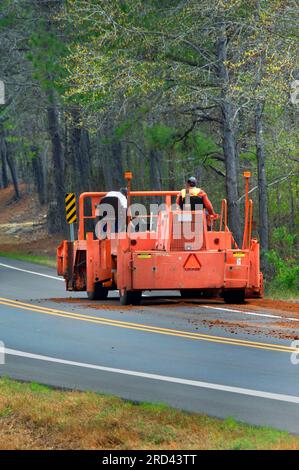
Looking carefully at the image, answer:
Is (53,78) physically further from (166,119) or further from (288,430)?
(288,430)

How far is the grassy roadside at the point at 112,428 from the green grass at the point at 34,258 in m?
27.4

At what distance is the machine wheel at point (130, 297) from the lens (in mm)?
22875

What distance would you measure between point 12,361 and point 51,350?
1.04 m

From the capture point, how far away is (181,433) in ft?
33.5

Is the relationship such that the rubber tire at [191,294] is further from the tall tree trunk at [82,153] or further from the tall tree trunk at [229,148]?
the tall tree trunk at [82,153]

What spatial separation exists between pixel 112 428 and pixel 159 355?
17.7 ft

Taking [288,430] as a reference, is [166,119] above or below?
above

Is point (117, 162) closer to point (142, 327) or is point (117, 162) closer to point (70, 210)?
point (70, 210)

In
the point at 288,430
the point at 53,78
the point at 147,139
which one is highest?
the point at 53,78

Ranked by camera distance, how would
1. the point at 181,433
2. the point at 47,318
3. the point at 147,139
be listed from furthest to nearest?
1. the point at 147,139
2. the point at 47,318
3. the point at 181,433

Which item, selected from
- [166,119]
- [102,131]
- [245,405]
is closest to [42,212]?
[102,131]

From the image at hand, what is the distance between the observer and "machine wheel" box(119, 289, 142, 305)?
901 inches

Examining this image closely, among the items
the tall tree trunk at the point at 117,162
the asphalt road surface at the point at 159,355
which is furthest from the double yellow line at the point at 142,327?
the tall tree trunk at the point at 117,162

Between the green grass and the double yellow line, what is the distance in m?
15.8
